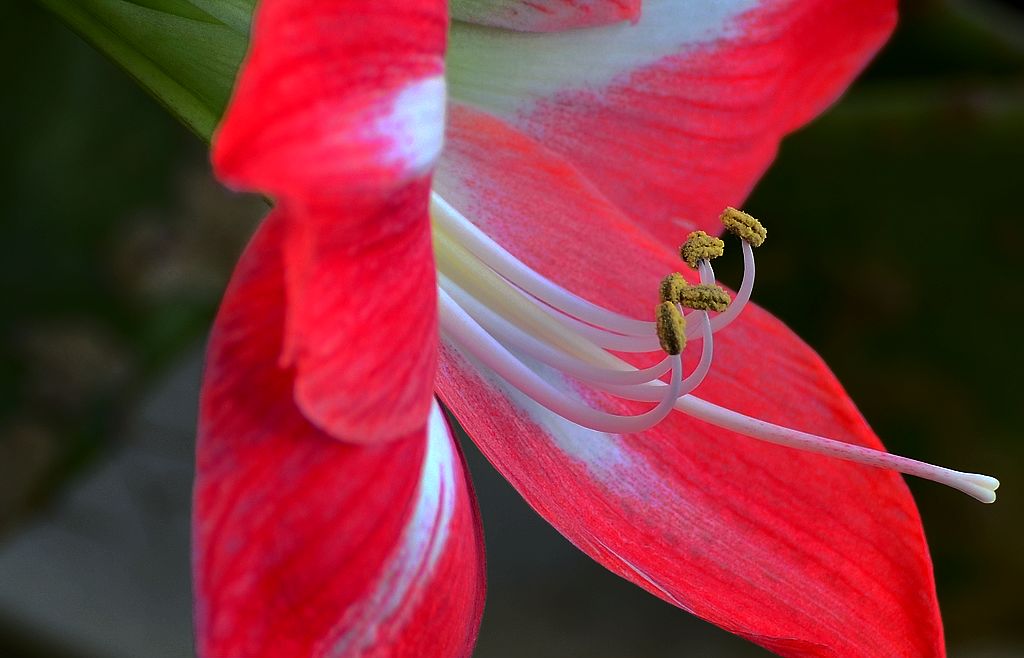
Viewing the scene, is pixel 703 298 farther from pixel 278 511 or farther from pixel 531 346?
pixel 278 511

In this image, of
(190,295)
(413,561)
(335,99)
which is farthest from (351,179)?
(190,295)

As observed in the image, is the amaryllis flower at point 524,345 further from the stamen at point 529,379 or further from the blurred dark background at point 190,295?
the blurred dark background at point 190,295

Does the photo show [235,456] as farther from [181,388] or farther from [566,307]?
[181,388]

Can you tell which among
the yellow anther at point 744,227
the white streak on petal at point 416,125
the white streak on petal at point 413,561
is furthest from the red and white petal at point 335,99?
the yellow anther at point 744,227

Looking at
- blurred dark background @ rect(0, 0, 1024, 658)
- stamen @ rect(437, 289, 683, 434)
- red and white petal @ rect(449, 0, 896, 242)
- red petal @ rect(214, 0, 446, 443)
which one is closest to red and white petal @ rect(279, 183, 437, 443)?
red petal @ rect(214, 0, 446, 443)

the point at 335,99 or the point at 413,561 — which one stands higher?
the point at 335,99

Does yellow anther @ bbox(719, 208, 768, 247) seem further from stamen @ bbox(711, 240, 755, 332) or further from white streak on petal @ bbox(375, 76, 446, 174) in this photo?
white streak on petal @ bbox(375, 76, 446, 174)
